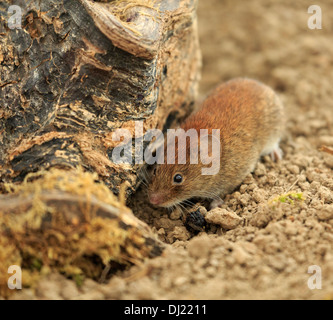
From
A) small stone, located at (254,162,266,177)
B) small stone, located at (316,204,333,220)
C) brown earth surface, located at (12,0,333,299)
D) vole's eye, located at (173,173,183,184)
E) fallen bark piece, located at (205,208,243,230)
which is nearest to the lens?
brown earth surface, located at (12,0,333,299)

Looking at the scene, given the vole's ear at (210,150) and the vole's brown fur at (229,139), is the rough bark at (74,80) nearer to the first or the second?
the vole's brown fur at (229,139)

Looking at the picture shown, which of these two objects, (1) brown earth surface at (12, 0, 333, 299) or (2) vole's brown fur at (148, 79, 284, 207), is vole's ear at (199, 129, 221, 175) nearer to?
(2) vole's brown fur at (148, 79, 284, 207)

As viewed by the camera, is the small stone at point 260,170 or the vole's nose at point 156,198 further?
the small stone at point 260,170

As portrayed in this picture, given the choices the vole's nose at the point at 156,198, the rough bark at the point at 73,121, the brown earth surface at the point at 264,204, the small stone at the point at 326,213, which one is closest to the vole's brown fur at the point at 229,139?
the vole's nose at the point at 156,198

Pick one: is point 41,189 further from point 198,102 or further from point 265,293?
point 198,102

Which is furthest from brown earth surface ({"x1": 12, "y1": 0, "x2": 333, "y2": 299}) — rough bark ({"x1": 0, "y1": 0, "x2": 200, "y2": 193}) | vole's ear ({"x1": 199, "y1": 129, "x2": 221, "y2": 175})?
rough bark ({"x1": 0, "y1": 0, "x2": 200, "y2": 193})

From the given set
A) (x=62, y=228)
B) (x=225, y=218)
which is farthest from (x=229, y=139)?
(x=62, y=228)

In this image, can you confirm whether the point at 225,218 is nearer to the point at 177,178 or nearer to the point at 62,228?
the point at 177,178
